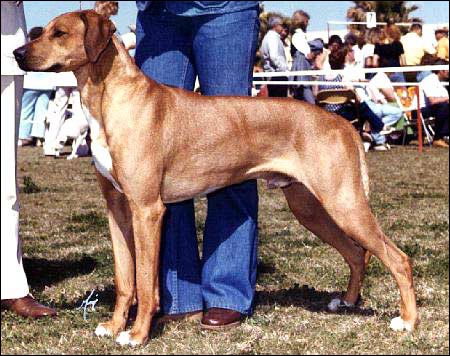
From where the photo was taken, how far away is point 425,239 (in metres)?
7.11

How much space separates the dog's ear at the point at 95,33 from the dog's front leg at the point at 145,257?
29.3 inches

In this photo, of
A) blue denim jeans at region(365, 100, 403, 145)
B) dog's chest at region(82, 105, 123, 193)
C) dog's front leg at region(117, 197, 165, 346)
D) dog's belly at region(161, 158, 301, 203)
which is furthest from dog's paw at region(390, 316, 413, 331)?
blue denim jeans at region(365, 100, 403, 145)

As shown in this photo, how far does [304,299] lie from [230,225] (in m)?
0.87

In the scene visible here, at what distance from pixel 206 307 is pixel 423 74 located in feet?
45.3

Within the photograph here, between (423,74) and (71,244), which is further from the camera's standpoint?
(423,74)

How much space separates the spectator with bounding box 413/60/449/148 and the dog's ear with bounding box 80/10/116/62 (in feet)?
44.6

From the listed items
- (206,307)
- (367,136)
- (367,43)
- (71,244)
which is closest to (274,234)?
(71,244)

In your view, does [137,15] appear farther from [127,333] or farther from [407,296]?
[407,296]

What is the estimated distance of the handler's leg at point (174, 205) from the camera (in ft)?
14.9

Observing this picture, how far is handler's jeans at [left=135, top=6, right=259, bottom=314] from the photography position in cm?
450
